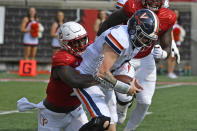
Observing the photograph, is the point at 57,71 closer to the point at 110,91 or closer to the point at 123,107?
the point at 110,91

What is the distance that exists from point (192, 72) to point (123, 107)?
981 cm

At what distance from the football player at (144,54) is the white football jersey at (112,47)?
36.1 inches

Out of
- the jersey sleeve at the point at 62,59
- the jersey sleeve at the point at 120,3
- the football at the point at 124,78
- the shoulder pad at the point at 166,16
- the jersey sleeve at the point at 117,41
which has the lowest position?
the football at the point at 124,78

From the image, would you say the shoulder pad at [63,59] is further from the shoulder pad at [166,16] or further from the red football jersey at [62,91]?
the shoulder pad at [166,16]

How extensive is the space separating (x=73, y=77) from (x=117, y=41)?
0.52 m

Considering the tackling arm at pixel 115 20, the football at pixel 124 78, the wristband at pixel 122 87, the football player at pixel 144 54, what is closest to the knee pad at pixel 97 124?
the wristband at pixel 122 87

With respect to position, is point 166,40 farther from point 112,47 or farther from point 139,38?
point 112,47

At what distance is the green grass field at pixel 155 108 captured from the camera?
623 cm

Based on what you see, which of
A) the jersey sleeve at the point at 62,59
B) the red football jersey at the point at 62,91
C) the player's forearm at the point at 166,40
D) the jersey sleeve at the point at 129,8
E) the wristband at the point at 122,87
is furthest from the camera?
the player's forearm at the point at 166,40

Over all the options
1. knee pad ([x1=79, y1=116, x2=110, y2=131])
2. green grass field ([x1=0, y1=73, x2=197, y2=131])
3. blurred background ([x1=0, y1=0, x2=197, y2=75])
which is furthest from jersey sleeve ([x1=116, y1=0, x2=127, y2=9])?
blurred background ([x1=0, y1=0, x2=197, y2=75])

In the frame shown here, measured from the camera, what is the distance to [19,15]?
1516cm

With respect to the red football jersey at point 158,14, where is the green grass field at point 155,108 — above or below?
below

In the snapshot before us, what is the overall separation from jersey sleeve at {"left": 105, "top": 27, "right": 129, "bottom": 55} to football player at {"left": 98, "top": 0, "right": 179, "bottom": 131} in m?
1.15

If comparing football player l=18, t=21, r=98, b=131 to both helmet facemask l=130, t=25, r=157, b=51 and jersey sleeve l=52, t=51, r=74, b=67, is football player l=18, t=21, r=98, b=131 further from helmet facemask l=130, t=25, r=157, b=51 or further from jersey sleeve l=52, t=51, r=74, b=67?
helmet facemask l=130, t=25, r=157, b=51
